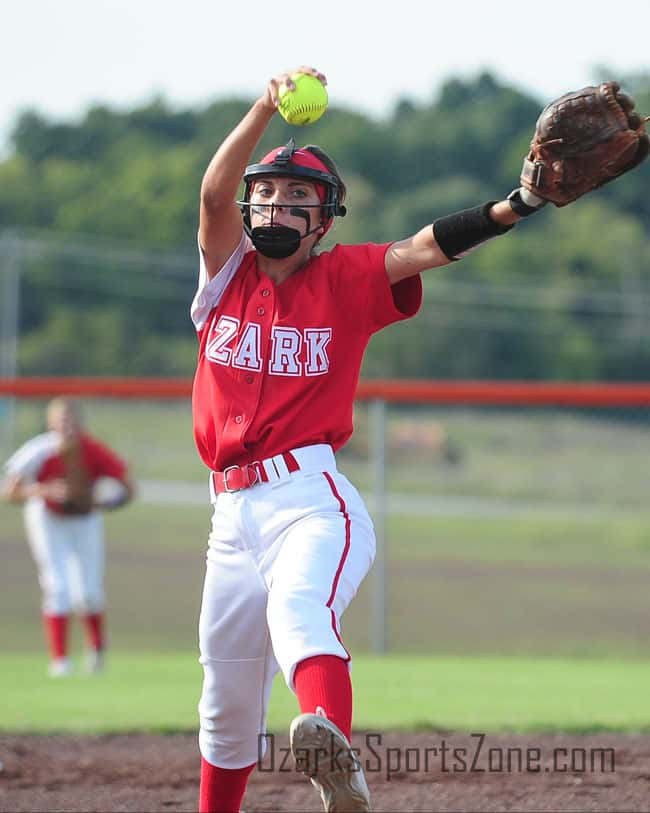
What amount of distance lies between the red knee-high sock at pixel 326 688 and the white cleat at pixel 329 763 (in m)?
0.12

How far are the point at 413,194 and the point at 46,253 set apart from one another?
13005 millimetres

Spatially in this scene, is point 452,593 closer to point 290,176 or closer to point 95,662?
point 95,662

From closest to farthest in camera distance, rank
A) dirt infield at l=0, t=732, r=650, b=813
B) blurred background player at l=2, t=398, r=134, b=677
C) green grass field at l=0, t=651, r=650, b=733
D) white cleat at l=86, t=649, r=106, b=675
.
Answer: dirt infield at l=0, t=732, r=650, b=813 → green grass field at l=0, t=651, r=650, b=733 → white cleat at l=86, t=649, r=106, b=675 → blurred background player at l=2, t=398, r=134, b=677

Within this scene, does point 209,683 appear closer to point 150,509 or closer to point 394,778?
point 394,778

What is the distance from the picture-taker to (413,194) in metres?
48.4

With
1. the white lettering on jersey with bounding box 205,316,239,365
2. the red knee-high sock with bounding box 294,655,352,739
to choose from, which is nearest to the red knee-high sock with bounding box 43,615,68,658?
the white lettering on jersey with bounding box 205,316,239,365

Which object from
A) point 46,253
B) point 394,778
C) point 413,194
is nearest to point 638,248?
point 413,194

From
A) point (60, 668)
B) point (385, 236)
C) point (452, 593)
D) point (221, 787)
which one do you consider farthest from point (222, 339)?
point (385, 236)

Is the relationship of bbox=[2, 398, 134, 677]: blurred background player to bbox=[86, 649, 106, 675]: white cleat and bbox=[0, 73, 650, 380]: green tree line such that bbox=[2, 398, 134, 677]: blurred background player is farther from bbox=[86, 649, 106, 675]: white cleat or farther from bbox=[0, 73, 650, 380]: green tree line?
bbox=[0, 73, 650, 380]: green tree line

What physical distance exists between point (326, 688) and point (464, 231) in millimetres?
1132

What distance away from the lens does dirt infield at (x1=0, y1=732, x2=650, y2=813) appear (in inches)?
167

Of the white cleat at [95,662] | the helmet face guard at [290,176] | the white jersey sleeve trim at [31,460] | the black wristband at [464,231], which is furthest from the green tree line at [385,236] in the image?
the black wristband at [464,231]

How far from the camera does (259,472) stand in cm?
337

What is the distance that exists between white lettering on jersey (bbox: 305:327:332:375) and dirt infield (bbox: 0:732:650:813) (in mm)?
1512
